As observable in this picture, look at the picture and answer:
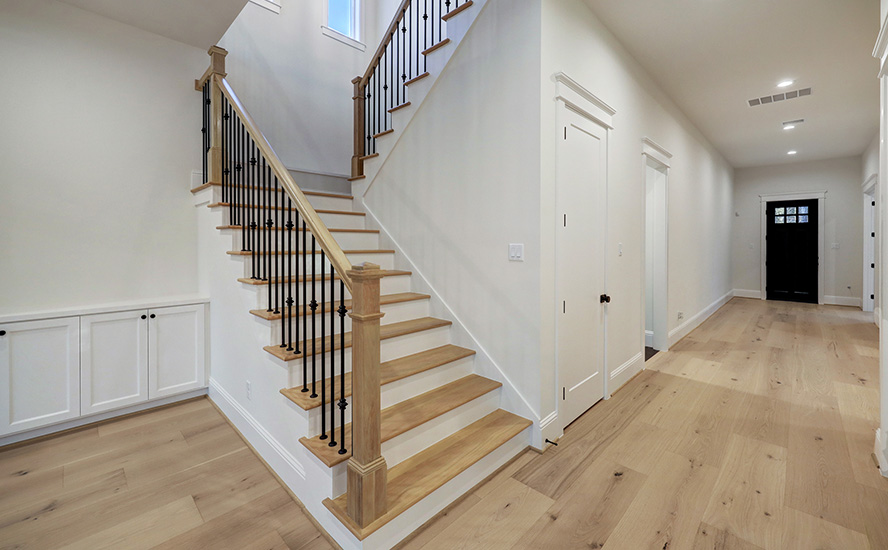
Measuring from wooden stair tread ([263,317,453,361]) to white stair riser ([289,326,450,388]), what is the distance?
4 centimetres

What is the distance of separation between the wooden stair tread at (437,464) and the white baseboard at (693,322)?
3350mm

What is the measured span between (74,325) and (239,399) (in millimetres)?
1218

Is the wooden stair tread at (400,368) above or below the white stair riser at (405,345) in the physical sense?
below

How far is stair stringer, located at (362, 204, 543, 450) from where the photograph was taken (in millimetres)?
2470

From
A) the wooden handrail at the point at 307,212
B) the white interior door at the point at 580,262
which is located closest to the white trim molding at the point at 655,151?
the white interior door at the point at 580,262

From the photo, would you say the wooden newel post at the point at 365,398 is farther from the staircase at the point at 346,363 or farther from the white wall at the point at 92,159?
the white wall at the point at 92,159

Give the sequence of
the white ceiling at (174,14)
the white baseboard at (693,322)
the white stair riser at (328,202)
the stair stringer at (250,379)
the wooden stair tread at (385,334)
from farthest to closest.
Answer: the white baseboard at (693,322), the white stair riser at (328,202), the white ceiling at (174,14), the wooden stair tread at (385,334), the stair stringer at (250,379)

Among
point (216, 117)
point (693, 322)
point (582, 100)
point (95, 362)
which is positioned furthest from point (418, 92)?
point (693, 322)

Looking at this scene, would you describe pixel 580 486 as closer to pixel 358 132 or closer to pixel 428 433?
pixel 428 433

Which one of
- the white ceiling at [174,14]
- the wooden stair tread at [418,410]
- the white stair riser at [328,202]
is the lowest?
the wooden stair tread at [418,410]

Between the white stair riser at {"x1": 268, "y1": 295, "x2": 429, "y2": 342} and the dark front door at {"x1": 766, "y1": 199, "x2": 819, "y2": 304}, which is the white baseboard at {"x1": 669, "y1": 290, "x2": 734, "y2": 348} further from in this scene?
the white stair riser at {"x1": 268, "y1": 295, "x2": 429, "y2": 342}

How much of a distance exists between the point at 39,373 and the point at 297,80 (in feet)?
11.5

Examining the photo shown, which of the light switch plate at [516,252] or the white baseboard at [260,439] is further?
the light switch plate at [516,252]

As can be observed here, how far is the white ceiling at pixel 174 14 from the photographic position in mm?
2645
